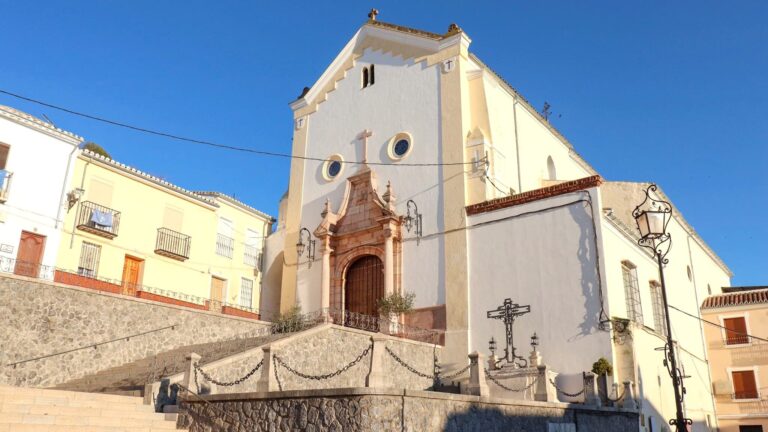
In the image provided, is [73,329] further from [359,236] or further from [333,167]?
[333,167]

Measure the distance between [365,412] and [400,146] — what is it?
14709mm

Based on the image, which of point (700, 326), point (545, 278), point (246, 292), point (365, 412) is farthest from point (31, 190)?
point (700, 326)

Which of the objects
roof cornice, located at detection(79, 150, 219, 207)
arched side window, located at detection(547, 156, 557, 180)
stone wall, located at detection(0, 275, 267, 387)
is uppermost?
arched side window, located at detection(547, 156, 557, 180)

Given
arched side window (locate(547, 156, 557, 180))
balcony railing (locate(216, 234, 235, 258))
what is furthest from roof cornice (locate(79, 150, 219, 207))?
arched side window (locate(547, 156, 557, 180))

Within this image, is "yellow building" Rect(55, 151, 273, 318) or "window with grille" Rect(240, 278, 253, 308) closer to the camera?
"yellow building" Rect(55, 151, 273, 318)

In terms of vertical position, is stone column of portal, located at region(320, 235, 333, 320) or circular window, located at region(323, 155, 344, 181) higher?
circular window, located at region(323, 155, 344, 181)

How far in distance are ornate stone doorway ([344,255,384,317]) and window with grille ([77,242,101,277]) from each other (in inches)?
319

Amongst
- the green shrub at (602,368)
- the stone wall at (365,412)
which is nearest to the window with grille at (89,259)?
the stone wall at (365,412)

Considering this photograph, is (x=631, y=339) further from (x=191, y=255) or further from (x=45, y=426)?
(x=191, y=255)

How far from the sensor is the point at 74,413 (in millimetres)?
10336

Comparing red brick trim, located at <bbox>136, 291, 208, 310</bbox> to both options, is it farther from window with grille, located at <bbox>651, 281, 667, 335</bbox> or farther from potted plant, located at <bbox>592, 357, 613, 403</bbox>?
window with grille, located at <bbox>651, 281, 667, 335</bbox>

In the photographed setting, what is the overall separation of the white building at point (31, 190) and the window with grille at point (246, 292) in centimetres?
774

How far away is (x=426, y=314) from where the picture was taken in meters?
20.2

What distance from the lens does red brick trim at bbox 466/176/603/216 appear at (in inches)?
700
